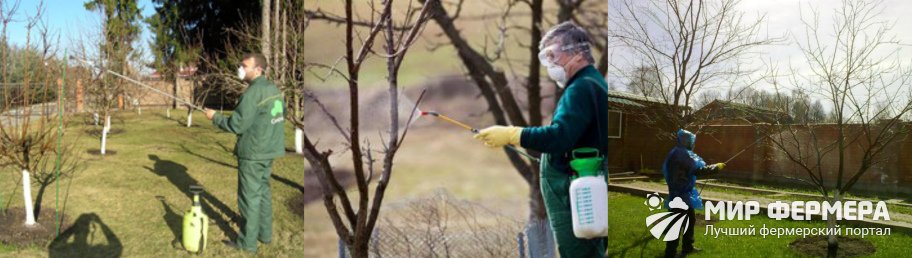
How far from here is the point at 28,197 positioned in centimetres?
398

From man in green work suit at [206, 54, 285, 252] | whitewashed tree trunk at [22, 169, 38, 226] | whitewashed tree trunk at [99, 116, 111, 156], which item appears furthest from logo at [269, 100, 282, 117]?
whitewashed tree trunk at [22, 169, 38, 226]

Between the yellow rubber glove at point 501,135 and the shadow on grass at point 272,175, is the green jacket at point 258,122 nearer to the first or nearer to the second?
the shadow on grass at point 272,175

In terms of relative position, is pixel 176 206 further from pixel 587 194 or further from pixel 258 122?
pixel 587 194

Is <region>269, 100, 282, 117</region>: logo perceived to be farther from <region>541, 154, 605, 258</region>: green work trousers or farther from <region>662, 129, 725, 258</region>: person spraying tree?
<region>662, 129, 725, 258</region>: person spraying tree

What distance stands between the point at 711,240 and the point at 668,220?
11.6 inches

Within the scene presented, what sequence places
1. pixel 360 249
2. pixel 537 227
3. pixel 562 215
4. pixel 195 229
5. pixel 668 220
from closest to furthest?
pixel 562 215, pixel 537 227, pixel 360 249, pixel 195 229, pixel 668 220

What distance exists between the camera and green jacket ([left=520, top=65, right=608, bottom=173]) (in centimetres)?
299

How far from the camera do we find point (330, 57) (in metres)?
3.52

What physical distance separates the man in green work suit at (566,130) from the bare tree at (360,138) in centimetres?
65

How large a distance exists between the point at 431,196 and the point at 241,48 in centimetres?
157

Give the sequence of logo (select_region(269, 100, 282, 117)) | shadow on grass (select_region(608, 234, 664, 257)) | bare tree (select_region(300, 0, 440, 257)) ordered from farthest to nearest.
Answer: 1. shadow on grass (select_region(608, 234, 664, 257))
2. logo (select_region(269, 100, 282, 117))
3. bare tree (select_region(300, 0, 440, 257))

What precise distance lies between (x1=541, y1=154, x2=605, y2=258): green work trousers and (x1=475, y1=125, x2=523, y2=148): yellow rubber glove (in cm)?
21

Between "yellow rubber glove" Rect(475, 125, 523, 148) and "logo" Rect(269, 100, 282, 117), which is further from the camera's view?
"logo" Rect(269, 100, 282, 117)

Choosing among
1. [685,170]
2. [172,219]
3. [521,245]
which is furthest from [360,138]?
[685,170]
